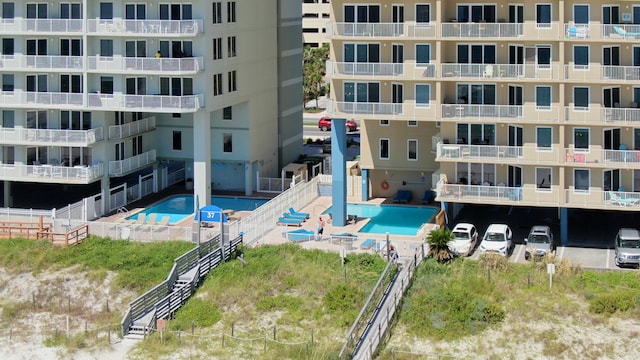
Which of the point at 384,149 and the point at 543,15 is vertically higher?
the point at 543,15

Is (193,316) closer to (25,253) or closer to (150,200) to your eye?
(25,253)

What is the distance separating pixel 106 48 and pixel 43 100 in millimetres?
4697

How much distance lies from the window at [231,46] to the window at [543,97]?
1963cm

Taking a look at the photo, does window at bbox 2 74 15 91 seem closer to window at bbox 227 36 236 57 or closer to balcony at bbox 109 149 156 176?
balcony at bbox 109 149 156 176

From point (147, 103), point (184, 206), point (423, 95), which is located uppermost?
point (423, 95)

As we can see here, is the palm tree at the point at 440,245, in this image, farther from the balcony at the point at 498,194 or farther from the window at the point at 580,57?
the window at the point at 580,57

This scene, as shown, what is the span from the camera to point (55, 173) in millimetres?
64250

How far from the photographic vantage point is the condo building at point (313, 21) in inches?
5217

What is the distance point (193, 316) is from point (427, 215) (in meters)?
18.6

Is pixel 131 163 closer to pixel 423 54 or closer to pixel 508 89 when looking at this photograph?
pixel 423 54

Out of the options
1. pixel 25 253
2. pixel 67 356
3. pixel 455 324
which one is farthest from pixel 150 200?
pixel 455 324

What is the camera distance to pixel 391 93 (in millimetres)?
60188

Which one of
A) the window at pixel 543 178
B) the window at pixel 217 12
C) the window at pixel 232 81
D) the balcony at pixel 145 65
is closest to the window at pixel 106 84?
the balcony at pixel 145 65

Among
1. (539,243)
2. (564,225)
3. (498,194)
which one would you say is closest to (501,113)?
(498,194)
